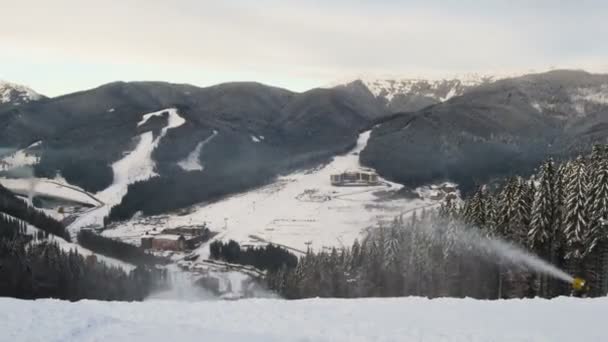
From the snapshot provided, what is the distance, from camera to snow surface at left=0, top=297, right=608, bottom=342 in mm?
26906

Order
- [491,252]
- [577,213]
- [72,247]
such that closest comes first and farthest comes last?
[577,213] < [491,252] < [72,247]

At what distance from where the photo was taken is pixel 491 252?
68875 millimetres

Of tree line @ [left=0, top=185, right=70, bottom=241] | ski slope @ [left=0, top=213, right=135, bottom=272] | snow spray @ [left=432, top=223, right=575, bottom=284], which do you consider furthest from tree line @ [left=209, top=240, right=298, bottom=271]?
snow spray @ [left=432, top=223, right=575, bottom=284]

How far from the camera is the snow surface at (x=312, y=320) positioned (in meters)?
26.9

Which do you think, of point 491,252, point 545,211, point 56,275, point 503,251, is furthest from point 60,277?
point 545,211

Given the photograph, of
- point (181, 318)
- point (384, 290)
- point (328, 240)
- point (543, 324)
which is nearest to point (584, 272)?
point (543, 324)

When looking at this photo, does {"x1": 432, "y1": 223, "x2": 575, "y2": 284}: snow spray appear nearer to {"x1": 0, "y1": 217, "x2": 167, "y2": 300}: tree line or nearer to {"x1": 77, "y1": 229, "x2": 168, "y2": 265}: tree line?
{"x1": 0, "y1": 217, "x2": 167, "y2": 300}: tree line

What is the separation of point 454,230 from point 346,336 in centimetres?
5230

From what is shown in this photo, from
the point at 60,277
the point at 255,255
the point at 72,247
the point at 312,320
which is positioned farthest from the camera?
the point at 255,255

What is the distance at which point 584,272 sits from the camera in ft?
188

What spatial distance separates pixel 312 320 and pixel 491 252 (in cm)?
4526

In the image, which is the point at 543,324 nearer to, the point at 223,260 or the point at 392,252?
the point at 392,252

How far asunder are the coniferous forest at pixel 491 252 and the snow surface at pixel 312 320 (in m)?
21.6

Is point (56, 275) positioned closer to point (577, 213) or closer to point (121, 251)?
point (121, 251)
